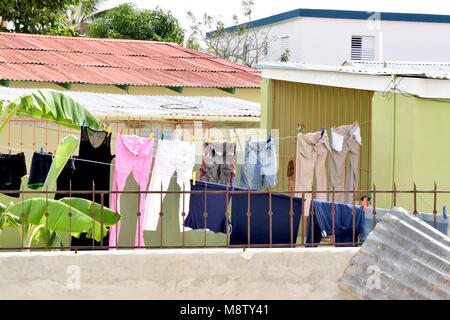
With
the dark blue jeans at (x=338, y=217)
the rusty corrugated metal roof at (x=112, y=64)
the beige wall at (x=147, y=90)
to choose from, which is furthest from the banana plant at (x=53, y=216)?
the beige wall at (x=147, y=90)

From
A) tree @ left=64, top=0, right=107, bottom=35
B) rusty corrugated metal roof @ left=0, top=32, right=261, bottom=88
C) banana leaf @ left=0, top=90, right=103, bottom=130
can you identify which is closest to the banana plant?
banana leaf @ left=0, top=90, right=103, bottom=130

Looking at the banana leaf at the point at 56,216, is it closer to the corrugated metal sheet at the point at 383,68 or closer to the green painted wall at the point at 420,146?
the green painted wall at the point at 420,146

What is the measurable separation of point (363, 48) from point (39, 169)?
73.0ft

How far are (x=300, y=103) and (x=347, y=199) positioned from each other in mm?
2496

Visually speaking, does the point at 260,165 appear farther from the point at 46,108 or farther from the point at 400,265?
the point at 400,265

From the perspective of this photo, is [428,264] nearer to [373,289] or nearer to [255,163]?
[373,289]

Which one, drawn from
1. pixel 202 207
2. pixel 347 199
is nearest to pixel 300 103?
pixel 347 199

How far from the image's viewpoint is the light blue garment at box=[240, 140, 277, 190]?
990 centimetres

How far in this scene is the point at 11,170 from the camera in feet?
31.5

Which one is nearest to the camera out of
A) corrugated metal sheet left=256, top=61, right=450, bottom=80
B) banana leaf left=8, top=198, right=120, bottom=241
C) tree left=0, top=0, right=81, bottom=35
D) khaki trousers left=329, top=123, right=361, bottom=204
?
banana leaf left=8, top=198, right=120, bottom=241

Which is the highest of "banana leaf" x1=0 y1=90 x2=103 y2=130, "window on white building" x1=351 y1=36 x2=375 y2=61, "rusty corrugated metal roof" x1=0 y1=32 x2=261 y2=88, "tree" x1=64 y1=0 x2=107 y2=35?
"tree" x1=64 y1=0 x2=107 y2=35

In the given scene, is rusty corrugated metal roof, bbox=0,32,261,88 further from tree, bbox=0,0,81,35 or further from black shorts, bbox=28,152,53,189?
→ tree, bbox=0,0,81,35

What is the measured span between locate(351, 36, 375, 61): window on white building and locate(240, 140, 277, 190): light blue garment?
68.0ft

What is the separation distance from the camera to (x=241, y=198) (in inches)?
342
